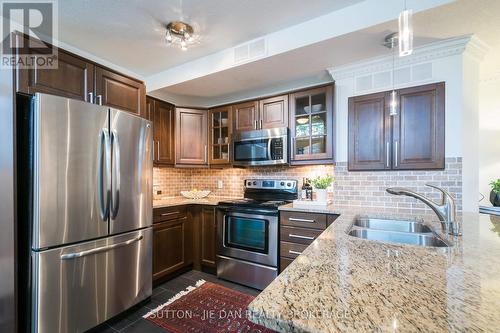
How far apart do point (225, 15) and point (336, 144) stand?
1685 mm

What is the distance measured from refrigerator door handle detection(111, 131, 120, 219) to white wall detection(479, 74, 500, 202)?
422 cm

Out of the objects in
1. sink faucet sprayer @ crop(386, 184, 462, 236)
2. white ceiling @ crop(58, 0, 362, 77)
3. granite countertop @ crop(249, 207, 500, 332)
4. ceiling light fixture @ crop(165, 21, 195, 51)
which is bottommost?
granite countertop @ crop(249, 207, 500, 332)

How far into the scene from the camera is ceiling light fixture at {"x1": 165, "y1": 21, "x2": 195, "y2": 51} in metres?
2.06

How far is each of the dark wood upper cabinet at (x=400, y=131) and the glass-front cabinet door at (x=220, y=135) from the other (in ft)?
5.27

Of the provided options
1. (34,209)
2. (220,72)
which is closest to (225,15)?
(220,72)

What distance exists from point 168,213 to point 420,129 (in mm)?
2748

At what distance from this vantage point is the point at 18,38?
155 centimetres

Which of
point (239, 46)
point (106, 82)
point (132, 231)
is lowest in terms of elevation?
point (132, 231)

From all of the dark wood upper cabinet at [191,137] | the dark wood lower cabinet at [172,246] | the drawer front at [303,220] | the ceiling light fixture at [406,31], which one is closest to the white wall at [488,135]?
the drawer front at [303,220]

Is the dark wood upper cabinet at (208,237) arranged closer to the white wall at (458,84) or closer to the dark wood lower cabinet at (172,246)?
the dark wood lower cabinet at (172,246)

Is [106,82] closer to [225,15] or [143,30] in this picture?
[143,30]

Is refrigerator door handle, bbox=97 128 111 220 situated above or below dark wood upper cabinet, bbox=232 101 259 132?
below

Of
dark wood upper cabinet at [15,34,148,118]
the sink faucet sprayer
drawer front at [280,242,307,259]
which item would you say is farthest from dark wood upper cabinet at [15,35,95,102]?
the sink faucet sprayer
